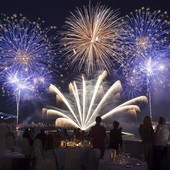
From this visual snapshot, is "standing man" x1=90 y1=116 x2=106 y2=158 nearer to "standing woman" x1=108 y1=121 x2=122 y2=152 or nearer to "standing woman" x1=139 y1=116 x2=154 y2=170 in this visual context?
"standing woman" x1=108 y1=121 x2=122 y2=152

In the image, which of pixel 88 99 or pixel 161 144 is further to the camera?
pixel 88 99

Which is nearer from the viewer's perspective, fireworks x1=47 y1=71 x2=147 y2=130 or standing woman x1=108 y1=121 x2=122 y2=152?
standing woman x1=108 y1=121 x2=122 y2=152

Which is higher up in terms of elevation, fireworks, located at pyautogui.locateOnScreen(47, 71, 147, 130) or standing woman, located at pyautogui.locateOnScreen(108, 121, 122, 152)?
fireworks, located at pyautogui.locateOnScreen(47, 71, 147, 130)

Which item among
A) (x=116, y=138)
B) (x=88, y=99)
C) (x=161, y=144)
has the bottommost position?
(x=161, y=144)

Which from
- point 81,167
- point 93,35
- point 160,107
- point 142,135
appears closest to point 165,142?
point 142,135

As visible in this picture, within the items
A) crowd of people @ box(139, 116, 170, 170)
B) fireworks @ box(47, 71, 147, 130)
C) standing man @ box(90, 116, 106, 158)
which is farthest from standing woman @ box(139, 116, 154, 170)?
fireworks @ box(47, 71, 147, 130)

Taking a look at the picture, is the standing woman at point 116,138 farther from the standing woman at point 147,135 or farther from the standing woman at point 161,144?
the standing woman at point 161,144

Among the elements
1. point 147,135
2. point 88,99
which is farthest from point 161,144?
point 88,99

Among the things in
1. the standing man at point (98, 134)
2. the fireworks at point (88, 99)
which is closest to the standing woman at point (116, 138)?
the standing man at point (98, 134)

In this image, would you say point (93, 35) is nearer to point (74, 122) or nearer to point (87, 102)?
point (87, 102)

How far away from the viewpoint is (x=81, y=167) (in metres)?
11.8

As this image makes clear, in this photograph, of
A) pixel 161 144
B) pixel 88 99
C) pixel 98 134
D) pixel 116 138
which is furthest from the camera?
pixel 88 99

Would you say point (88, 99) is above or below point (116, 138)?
above

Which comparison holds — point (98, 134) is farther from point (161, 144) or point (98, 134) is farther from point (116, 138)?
point (161, 144)
